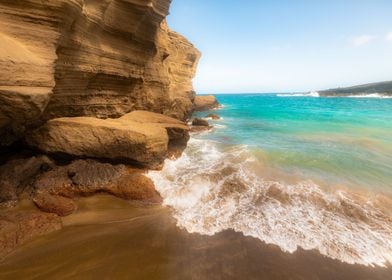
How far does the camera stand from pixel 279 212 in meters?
5.86

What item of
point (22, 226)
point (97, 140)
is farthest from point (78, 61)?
point (22, 226)

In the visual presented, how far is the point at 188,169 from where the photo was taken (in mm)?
8477

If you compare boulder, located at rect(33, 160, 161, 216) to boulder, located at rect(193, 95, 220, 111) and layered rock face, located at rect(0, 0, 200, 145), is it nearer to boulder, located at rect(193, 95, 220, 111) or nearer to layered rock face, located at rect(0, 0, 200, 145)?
layered rock face, located at rect(0, 0, 200, 145)

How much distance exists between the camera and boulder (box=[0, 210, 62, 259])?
14.4 ft

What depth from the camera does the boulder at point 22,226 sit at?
4375mm

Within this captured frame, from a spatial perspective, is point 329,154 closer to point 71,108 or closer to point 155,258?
point 155,258

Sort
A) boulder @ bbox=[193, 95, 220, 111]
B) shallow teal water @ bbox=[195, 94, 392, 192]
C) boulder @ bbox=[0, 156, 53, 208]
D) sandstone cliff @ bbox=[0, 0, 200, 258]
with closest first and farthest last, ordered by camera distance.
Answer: sandstone cliff @ bbox=[0, 0, 200, 258] < boulder @ bbox=[0, 156, 53, 208] < shallow teal water @ bbox=[195, 94, 392, 192] < boulder @ bbox=[193, 95, 220, 111]

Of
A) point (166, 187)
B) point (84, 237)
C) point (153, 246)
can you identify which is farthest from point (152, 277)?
point (166, 187)

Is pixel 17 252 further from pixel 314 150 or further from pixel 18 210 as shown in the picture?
pixel 314 150

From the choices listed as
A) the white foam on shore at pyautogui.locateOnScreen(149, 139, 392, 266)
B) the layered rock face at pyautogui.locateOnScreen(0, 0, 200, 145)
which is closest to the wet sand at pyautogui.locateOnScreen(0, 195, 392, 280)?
the white foam on shore at pyautogui.locateOnScreen(149, 139, 392, 266)

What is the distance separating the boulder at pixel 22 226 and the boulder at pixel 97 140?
2.08m

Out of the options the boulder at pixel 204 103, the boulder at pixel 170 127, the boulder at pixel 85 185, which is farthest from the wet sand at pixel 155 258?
the boulder at pixel 204 103

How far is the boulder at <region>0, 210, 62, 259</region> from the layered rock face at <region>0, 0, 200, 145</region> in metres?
2.10

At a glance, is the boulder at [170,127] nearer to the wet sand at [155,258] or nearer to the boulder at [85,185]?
the boulder at [85,185]
